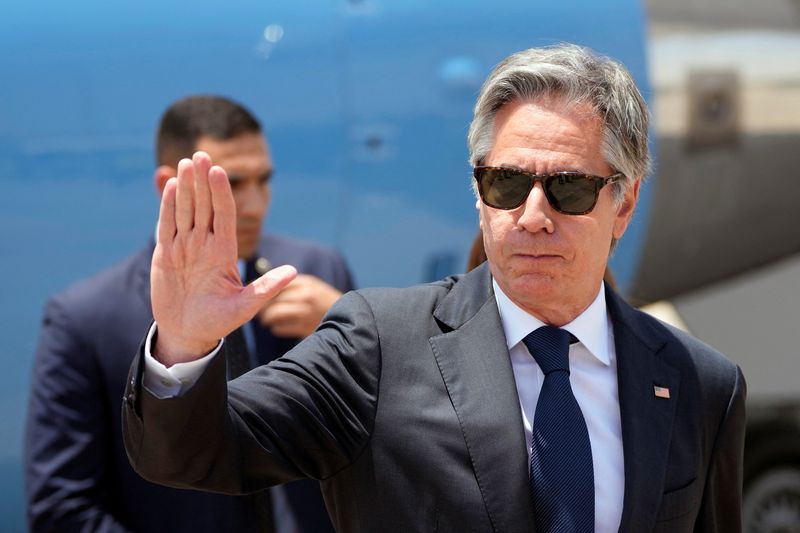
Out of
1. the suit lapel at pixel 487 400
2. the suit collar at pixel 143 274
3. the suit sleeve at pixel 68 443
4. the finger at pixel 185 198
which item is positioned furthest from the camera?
the suit collar at pixel 143 274

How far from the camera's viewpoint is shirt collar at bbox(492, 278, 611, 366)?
1.80 m

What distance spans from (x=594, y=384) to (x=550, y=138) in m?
0.38

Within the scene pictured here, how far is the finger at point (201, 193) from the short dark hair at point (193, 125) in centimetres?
150

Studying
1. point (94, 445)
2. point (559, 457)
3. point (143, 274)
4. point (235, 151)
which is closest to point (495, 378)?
point (559, 457)

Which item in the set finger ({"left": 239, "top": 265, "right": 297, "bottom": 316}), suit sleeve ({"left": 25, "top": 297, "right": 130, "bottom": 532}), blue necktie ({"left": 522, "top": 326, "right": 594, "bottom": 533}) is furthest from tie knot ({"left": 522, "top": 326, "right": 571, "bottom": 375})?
suit sleeve ({"left": 25, "top": 297, "right": 130, "bottom": 532})

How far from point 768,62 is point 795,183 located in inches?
19.9

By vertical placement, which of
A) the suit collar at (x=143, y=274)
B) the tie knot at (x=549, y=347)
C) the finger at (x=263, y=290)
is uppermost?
the finger at (x=263, y=290)

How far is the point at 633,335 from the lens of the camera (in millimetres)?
1885

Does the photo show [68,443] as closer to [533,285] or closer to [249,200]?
[249,200]

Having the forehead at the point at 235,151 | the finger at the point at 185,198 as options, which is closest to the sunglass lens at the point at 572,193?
the finger at the point at 185,198

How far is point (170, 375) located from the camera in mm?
1494

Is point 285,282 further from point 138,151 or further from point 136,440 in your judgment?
point 138,151

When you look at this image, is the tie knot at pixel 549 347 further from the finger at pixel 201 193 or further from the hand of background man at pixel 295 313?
the hand of background man at pixel 295 313

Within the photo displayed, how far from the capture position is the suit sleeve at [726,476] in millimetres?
1830
